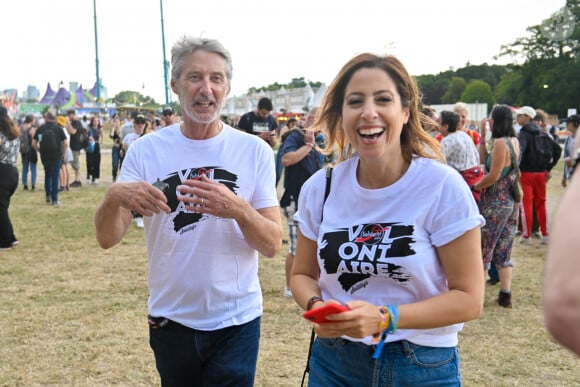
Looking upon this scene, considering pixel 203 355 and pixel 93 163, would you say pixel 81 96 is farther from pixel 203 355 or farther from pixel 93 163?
pixel 203 355

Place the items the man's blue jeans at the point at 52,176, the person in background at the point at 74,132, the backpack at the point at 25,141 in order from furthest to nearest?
1. the person in background at the point at 74,132
2. the backpack at the point at 25,141
3. the man's blue jeans at the point at 52,176

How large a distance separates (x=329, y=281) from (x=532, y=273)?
20.4 ft

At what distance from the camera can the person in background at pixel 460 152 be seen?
662cm

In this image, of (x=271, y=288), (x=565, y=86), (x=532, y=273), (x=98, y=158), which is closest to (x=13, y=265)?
(x=271, y=288)

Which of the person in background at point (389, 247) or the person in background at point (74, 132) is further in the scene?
the person in background at point (74, 132)

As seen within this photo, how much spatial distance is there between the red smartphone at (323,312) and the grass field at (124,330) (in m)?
2.84

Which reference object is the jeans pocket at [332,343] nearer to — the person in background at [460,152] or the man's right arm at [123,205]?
the man's right arm at [123,205]

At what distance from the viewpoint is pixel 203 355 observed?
Answer: 2.53m

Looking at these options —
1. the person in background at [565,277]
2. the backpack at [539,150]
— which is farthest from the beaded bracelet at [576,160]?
the backpack at [539,150]

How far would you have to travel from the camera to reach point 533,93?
214 ft

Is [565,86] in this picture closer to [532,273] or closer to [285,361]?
[532,273]

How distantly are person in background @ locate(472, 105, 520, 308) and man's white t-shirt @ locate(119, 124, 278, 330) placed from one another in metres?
4.11

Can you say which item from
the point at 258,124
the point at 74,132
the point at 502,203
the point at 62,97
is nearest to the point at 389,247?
the point at 502,203

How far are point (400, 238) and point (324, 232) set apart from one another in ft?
1.02
